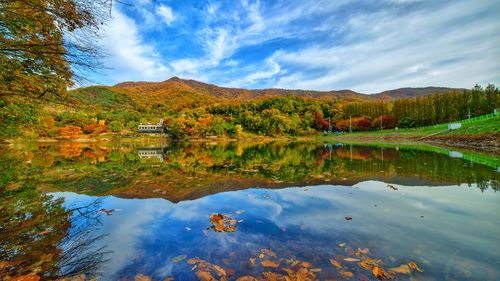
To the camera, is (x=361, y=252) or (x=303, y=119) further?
(x=303, y=119)

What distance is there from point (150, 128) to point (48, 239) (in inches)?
4478

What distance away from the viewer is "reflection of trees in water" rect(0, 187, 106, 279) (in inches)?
154

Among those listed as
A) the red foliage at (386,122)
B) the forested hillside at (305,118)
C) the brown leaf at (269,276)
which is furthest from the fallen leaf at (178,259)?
the red foliage at (386,122)

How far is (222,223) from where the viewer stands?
5816 mm

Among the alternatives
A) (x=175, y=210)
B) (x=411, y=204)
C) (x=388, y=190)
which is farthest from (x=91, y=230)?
(x=388, y=190)

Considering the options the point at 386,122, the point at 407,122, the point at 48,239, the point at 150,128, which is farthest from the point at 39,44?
the point at 150,128

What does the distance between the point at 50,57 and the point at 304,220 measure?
711 cm

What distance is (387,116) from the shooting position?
83938 millimetres

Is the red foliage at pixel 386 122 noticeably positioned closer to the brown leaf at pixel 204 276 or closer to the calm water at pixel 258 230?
the calm water at pixel 258 230

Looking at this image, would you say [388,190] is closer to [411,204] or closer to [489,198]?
[411,204]

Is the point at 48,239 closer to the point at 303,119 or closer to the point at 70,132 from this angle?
the point at 70,132

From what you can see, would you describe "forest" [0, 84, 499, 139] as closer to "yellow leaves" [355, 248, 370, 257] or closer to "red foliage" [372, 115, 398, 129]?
"red foliage" [372, 115, 398, 129]

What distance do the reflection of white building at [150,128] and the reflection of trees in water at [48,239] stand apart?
10493 cm

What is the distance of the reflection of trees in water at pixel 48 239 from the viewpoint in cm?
390
